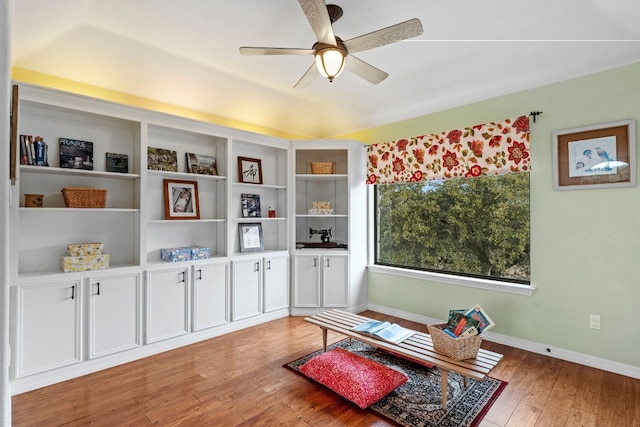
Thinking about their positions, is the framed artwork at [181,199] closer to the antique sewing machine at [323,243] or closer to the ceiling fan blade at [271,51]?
the antique sewing machine at [323,243]

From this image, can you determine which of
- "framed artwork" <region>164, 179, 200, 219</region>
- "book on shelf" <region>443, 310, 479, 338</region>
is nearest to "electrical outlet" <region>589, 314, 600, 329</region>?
"book on shelf" <region>443, 310, 479, 338</region>

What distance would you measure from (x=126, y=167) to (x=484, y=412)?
3532mm

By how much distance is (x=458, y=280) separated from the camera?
3.69 m

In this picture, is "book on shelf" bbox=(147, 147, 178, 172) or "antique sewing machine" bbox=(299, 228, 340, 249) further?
"antique sewing machine" bbox=(299, 228, 340, 249)

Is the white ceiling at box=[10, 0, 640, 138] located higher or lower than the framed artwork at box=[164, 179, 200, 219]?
higher

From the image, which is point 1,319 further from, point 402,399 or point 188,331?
point 188,331

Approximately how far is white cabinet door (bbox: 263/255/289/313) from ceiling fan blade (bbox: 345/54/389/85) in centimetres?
241

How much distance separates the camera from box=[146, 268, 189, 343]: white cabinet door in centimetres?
316

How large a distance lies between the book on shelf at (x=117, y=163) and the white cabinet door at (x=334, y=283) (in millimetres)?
2420

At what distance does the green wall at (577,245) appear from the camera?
274 cm

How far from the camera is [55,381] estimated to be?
103 inches

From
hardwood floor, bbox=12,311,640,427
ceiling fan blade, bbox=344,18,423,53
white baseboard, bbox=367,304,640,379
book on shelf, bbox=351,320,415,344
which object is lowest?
hardwood floor, bbox=12,311,640,427

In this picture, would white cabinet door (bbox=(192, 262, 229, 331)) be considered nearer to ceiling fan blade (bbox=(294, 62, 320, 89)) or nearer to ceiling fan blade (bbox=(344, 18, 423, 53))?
ceiling fan blade (bbox=(294, 62, 320, 89))

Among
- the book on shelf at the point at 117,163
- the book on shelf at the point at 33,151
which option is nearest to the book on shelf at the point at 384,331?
the book on shelf at the point at 117,163
